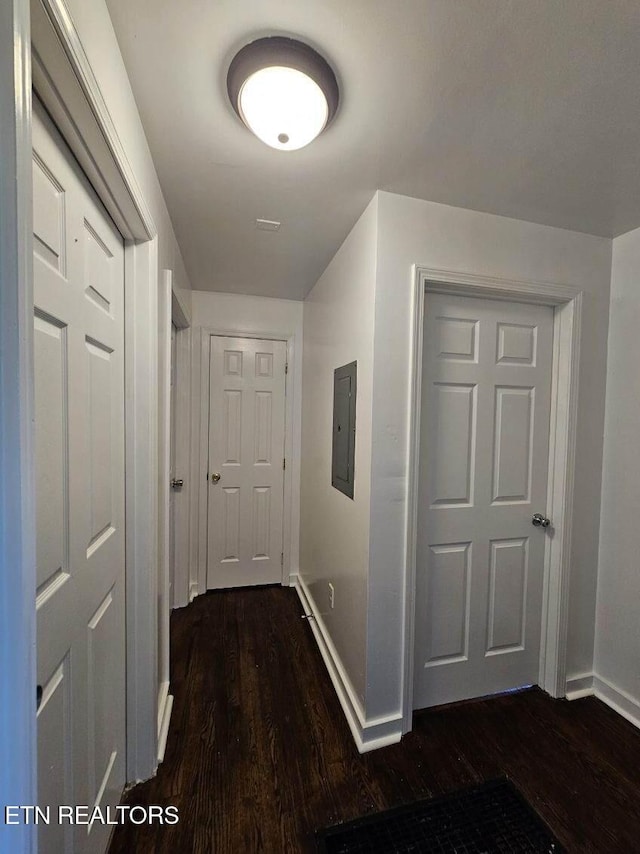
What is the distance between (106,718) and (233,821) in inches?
22.8

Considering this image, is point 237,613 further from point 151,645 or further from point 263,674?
point 151,645

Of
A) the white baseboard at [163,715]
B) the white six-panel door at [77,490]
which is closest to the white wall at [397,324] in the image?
the white baseboard at [163,715]

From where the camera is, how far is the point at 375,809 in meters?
1.22

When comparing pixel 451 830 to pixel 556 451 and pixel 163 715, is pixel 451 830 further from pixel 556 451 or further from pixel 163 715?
pixel 556 451

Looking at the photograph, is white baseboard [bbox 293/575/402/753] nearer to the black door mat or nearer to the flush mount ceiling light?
the black door mat

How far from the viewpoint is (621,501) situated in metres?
1.71

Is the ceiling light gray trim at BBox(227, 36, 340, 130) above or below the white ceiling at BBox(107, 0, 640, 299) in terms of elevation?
below

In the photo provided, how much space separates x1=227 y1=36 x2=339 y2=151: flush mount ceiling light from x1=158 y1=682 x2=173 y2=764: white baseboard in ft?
7.25

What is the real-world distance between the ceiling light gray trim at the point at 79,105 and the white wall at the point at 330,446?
3.05 ft

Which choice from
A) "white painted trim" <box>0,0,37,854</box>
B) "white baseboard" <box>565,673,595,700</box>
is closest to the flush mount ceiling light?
"white painted trim" <box>0,0,37,854</box>

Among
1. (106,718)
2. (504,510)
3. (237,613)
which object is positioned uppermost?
(504,510)

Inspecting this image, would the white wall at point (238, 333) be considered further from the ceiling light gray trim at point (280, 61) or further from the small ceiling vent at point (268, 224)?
the ceiling light gray trim at point (280, 61)

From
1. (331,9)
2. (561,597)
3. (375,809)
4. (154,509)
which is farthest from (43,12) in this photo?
(561,597)

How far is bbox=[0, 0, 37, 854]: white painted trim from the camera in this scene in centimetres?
41
